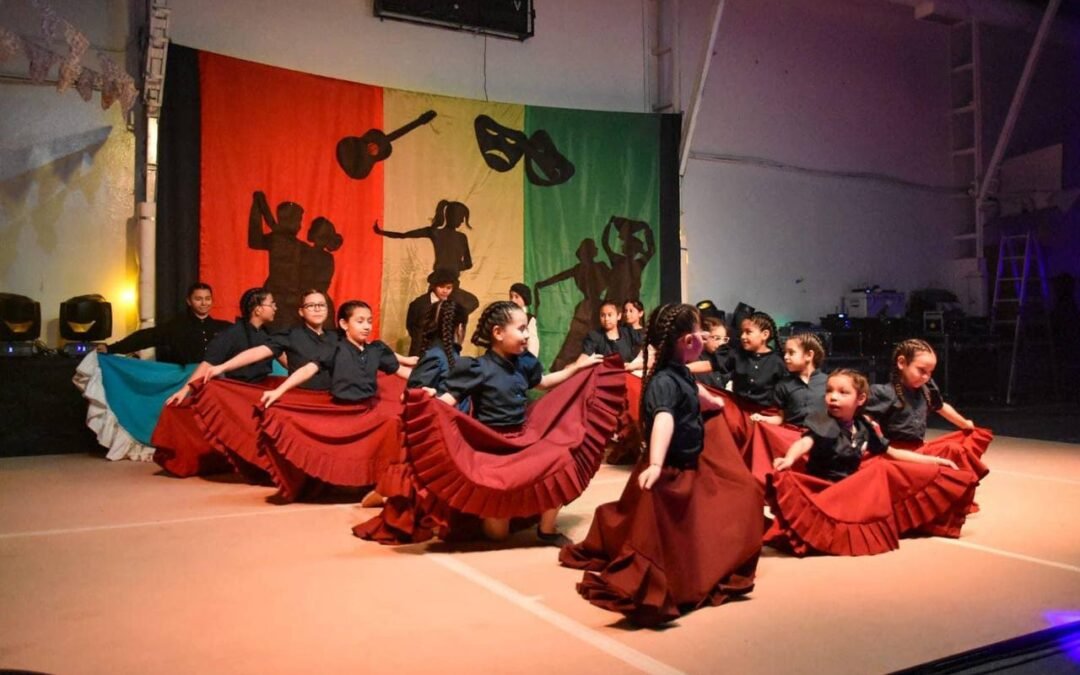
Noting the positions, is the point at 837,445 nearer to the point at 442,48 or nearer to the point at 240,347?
the point at 240,347

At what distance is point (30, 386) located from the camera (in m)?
7.10

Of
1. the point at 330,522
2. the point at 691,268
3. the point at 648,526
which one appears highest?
the point at 691,268

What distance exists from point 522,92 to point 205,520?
6558mm

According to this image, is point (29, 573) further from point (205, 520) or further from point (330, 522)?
point (330, 522)

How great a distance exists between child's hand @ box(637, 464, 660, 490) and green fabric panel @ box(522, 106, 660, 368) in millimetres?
6235

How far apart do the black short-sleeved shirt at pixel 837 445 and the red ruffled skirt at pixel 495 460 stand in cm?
94

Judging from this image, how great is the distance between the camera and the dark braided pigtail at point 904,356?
15.3 feet

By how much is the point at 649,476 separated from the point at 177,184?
5.93 meters

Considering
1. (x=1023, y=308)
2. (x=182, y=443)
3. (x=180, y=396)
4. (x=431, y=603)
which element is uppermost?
(x=1023, y=308)

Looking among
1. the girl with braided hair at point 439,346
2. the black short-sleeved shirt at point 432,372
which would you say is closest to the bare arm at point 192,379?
the girl with braided hair at point 439,346

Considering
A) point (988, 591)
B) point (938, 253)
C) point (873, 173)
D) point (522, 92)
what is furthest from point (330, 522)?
point (938, 253)

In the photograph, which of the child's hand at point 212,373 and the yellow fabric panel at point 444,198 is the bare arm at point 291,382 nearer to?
the child's hand at point 212,373

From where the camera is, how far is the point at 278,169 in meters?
8.01

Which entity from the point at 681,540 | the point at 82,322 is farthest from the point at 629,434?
Result: the point at 82,322
